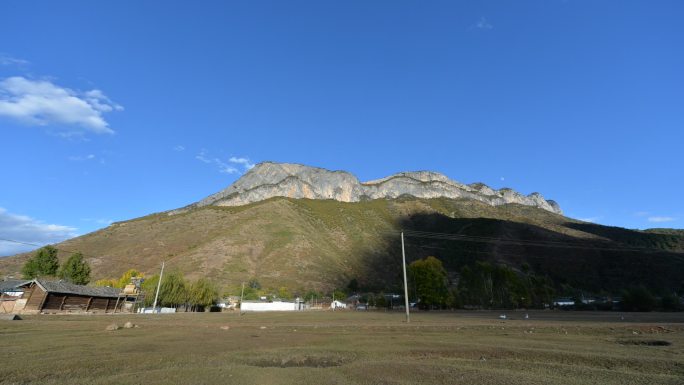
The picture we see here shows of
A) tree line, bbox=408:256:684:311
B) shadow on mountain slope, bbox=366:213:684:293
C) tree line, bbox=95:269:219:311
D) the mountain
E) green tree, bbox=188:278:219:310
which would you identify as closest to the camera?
tree line, bbox=95:269:219:311

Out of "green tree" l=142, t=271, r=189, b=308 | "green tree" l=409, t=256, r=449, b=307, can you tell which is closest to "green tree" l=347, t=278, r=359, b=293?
"green tree" l=409, t=256, r=449, b=307

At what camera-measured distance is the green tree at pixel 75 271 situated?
7606 cm

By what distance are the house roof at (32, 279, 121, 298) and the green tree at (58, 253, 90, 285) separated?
20.4 m

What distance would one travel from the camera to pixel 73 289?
5394cm

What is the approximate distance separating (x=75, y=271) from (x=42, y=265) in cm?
588

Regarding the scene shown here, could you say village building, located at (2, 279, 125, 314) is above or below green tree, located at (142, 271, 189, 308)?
below

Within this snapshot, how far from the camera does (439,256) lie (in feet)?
438

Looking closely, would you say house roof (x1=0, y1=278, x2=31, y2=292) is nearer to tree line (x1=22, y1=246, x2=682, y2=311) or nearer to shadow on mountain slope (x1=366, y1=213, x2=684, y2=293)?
tree line (x1=22, y1=246, x2=682, y2=311)

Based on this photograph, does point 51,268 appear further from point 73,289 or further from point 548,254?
point 548,254

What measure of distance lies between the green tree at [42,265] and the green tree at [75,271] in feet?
6.75

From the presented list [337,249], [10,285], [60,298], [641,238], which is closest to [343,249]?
[337,249]

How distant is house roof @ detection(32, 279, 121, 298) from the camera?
49.4 m

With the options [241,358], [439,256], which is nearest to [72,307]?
[241,358]

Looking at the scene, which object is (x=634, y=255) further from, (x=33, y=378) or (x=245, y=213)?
(x=33, y=378)
